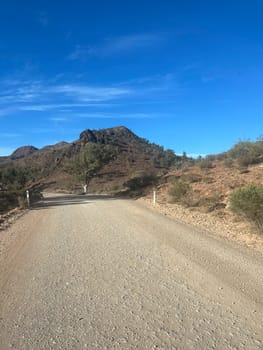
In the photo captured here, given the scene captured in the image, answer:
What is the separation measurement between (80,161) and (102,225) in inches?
1420

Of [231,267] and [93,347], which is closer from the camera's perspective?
[93,347]

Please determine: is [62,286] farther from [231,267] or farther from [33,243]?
[33,243]

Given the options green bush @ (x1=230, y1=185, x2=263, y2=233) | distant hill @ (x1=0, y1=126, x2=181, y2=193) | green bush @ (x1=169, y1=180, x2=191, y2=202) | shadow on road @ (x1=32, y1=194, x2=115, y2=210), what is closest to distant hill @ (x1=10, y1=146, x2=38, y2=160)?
distant hill @ (x1=0, y1=126, x2=181, y2=193)

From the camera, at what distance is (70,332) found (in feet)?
13.7

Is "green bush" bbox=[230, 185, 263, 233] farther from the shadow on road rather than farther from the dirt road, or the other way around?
the shadow on road

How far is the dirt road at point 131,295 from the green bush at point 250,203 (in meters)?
2.64

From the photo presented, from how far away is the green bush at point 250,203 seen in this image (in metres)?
11.2

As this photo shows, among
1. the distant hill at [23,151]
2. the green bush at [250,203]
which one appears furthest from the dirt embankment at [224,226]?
the distant hill at [23,151]

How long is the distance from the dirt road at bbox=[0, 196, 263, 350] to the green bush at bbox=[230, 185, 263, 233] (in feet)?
8.66

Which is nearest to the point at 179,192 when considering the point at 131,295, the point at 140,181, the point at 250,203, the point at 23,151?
the point at 250,203

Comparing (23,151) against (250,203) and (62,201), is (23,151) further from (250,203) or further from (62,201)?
(250,203)

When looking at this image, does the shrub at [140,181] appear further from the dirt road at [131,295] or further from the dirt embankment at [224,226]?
the dirt road at [131,295]

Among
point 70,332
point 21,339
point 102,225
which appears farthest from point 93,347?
point 102,225

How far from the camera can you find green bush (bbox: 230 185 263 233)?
36.7ft
